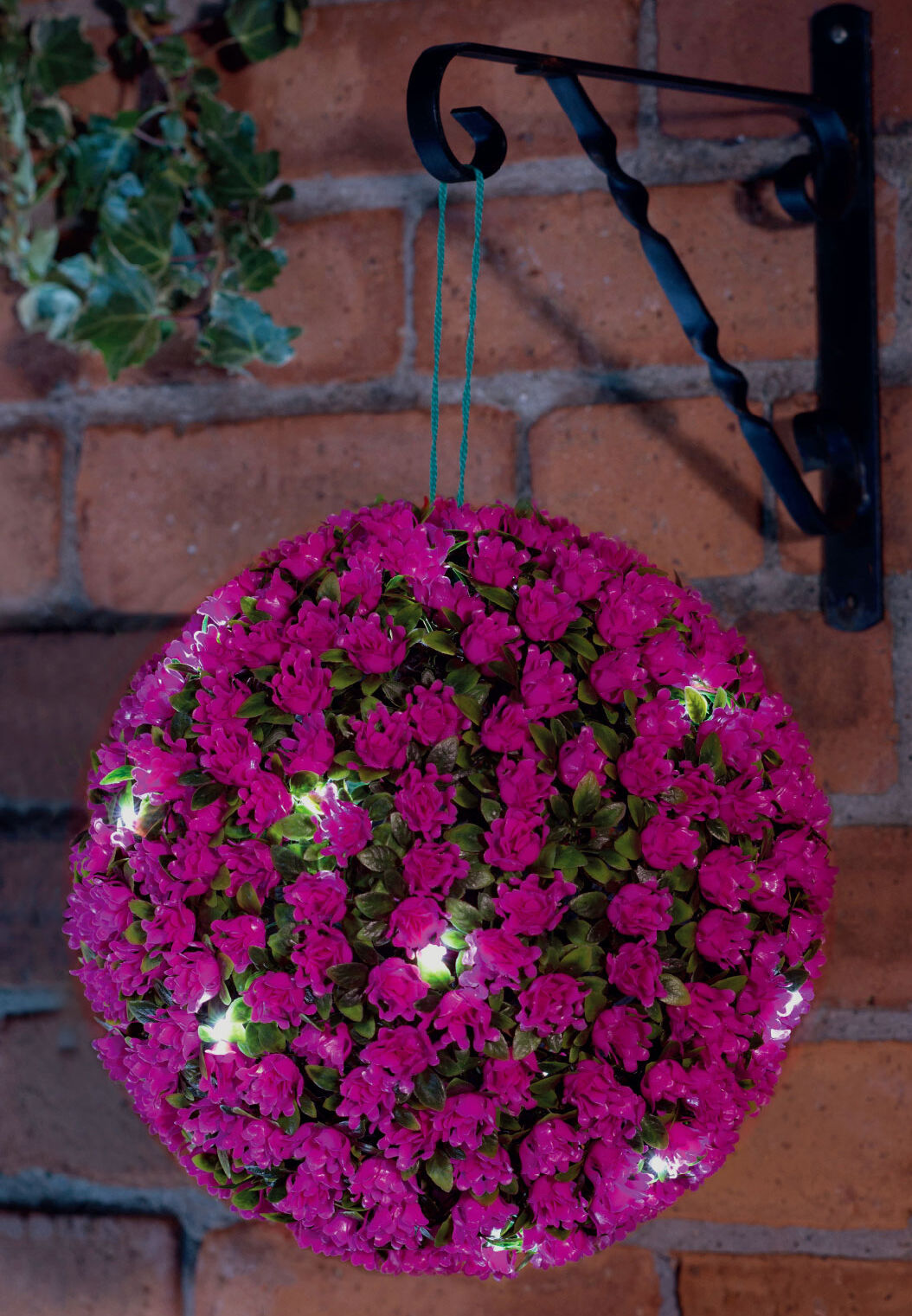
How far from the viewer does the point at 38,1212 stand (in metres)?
0.79

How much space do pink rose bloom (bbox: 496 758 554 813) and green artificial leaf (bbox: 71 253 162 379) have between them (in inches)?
19.6

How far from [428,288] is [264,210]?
126 mm

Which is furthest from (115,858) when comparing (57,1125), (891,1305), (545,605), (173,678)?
(891,1305)

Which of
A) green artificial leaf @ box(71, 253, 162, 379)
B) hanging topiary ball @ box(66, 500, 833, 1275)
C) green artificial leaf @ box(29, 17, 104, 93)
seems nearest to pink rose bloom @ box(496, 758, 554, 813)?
hanging topiary ball @ box(66, 500, 833, 1275)

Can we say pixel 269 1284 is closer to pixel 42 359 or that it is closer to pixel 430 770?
pixel 430 770

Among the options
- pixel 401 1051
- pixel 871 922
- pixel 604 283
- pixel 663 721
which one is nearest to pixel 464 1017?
pixel 401 1051

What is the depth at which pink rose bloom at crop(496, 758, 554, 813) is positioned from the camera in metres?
0.36

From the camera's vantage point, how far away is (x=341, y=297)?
77 cm

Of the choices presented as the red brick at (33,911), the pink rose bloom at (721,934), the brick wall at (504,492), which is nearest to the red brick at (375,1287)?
the brick wall at (504,492)

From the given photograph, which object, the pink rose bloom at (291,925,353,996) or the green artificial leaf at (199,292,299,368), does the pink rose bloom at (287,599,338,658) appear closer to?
the pink rose bloom at (291,925,353,996)

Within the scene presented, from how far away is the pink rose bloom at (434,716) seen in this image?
14.4 inches

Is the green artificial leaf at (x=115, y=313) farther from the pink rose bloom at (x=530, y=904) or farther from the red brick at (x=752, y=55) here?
the pink rose bloom at (x=530, y=904)

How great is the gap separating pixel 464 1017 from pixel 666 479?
47 centimetres

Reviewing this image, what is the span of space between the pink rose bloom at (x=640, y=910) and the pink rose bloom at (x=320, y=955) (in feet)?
0.31
